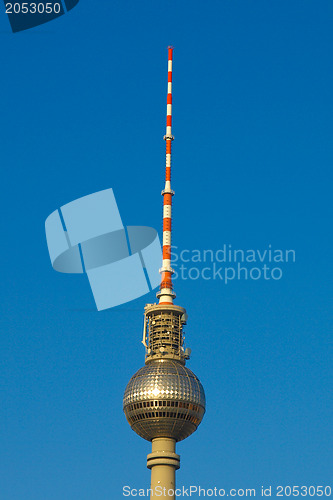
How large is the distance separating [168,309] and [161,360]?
11.1m

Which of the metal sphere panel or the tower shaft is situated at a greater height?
the metal sphere panel

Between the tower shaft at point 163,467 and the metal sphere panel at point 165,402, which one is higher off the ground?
the metal sphere panel at point 165,402

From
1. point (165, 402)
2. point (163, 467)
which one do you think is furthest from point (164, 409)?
point (163, 467)

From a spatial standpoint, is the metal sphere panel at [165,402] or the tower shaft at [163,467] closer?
the tower shaft at [163,467]

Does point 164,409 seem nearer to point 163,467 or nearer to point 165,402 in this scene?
point 165,402

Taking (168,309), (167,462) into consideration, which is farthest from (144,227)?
(167,462)

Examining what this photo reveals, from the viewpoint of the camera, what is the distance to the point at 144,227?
643 feet

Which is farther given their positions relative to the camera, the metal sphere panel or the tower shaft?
the metal sphere panel

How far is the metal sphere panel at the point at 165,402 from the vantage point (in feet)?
621

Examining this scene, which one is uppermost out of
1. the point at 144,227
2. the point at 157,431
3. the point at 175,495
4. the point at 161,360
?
the point at 144,227

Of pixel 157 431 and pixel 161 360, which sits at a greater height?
pixel 161 360

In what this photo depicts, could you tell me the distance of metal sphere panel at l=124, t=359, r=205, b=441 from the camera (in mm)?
189375

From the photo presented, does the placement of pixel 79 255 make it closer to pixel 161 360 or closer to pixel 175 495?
pixel 161 360

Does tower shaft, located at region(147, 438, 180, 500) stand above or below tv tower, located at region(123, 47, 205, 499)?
below
